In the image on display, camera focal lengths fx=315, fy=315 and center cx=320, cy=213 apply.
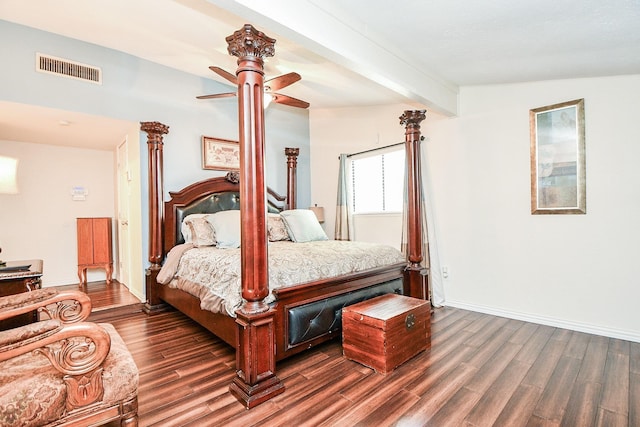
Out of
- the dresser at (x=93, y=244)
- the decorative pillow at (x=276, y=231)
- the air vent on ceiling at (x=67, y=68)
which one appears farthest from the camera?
the dresser at (x=93, y=244)

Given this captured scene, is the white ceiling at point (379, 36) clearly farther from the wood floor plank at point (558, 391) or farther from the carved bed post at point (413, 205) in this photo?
the wood floor plank at point (558, 391)

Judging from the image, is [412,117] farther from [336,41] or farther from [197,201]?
[197,201]

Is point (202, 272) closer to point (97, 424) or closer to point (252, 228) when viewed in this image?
point (252, 228)

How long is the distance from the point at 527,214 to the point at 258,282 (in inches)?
114

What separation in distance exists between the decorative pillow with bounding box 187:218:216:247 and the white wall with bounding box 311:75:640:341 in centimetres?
258

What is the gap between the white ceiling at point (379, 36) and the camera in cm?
192

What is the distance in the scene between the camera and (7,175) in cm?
257

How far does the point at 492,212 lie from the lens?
11.5 ft

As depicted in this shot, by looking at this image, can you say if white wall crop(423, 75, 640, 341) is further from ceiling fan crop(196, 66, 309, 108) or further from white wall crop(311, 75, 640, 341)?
ceiling fan crop(196, 66, 309, 108)

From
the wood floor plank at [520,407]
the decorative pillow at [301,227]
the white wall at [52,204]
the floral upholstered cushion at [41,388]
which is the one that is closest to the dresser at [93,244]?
the white wall at [52,204]

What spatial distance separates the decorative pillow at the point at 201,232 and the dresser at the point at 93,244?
233 centimetres

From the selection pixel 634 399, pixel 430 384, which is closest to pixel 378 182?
pixel 430 384

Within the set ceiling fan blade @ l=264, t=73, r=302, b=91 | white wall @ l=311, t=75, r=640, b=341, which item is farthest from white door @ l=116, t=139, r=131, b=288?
white wall @ l=311, t=75, r=640, b=341

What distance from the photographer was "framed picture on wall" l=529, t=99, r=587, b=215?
2.95 meters
